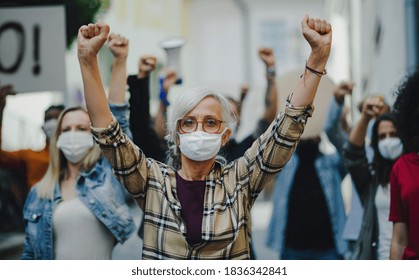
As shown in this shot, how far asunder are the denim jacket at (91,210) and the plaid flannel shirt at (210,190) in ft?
3.10

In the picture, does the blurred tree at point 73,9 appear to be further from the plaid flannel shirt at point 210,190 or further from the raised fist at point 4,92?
the plaid flannel shirt at point 210,190

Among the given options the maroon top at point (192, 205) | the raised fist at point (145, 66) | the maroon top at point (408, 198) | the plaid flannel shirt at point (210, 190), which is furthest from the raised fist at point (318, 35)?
the raised fist at point (145, 66)

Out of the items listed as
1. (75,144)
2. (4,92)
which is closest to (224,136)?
(75,144)

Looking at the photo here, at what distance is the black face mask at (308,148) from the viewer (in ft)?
16.0

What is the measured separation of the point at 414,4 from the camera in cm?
601

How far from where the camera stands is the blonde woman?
3664 mm

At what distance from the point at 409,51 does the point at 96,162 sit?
3.03 metres

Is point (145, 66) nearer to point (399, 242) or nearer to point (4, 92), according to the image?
point (4, 92)

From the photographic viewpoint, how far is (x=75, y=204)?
3.73 m

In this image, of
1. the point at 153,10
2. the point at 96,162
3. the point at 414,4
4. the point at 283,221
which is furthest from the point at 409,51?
the point at 96,162

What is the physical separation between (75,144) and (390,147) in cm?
141
